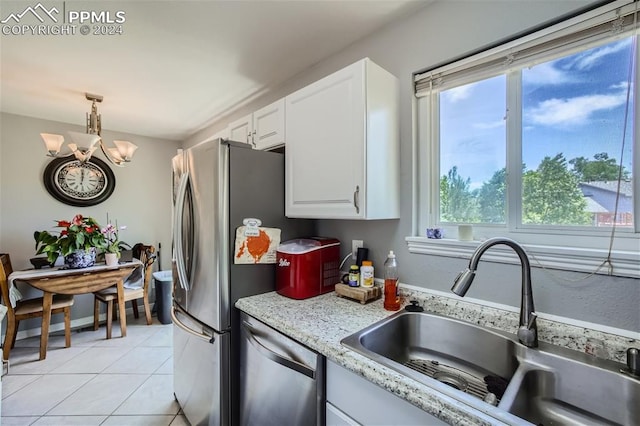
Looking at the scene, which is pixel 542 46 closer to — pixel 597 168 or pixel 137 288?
pixel 597 168

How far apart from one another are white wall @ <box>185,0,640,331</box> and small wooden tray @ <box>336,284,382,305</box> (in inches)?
6.6

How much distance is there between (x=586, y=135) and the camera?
104 cm

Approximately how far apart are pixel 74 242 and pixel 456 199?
3375 millimetres

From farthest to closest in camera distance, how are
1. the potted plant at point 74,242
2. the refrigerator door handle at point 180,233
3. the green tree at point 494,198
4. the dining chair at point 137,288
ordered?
the dining chair at point 137,288
the potted plant at point 74,242
the refrigerator door handle at point 180,233
the green tree at point 494,198

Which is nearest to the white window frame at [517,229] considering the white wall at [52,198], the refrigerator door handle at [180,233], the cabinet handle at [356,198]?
the cabinet handle at [356,198]

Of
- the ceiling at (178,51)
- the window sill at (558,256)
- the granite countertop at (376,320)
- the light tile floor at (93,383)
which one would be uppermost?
the ceiling at (178,51)

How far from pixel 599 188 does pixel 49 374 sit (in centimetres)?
378

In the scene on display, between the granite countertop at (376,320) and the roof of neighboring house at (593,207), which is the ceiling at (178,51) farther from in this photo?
the granite countertop at (376,320)

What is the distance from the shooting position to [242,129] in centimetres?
217

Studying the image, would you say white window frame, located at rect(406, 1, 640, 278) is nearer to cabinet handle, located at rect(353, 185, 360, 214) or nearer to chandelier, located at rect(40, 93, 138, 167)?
cabinet handle, located at rect(353, 185, 360, 214)

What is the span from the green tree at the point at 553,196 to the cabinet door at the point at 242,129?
5.67 ft

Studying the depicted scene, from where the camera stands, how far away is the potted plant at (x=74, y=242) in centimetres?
264

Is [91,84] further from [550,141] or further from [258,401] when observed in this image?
[550,141]

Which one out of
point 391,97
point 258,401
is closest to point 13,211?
point 258,401
